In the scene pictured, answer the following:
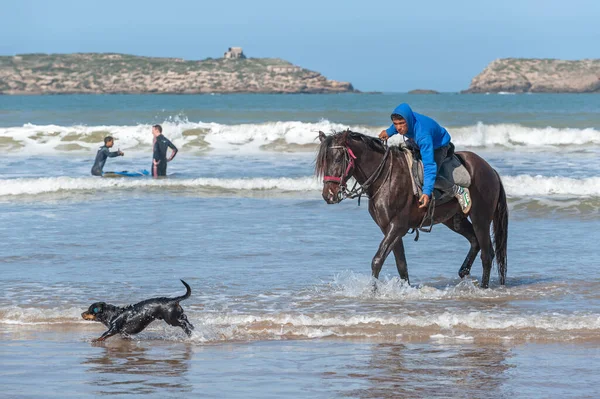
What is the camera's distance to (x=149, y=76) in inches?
6959

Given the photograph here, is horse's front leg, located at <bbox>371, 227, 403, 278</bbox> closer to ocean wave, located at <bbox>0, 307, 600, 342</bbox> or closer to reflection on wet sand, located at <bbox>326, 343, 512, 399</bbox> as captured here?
ocean wave, located at <bbox>0, 307, 600, 342</bbox>

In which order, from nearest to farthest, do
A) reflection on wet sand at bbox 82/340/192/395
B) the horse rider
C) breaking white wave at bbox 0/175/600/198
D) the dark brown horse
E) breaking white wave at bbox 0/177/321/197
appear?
reflection on wet sand at bbox 82/340/192/395 < the dark brown horse < the horse rider < breaking white wave at bbox 0/175/600/198 < breaking white wave at bbox 0/177/321/197

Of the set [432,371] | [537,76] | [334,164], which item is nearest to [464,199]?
[334,164]

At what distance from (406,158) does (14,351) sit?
4.35 metres

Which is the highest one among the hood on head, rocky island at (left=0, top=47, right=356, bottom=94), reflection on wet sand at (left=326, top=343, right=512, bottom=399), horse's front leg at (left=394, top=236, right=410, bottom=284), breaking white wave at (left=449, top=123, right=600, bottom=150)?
rocky island at (left=0, top=47, right=356, bottom=94)

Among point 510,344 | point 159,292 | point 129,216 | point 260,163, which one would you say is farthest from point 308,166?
point 510,344

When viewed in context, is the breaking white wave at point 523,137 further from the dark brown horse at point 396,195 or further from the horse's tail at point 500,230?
the dark brown horse at point 396,195

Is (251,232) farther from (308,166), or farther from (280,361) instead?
(308,166)

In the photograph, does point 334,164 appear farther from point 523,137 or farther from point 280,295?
point 523,137

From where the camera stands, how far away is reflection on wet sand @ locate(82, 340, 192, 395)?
6.67 meters

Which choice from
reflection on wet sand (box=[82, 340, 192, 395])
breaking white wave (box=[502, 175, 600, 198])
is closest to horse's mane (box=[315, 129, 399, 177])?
reflection on wet sand (box=[82, 340, 192, 395])

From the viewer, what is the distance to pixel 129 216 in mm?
16094

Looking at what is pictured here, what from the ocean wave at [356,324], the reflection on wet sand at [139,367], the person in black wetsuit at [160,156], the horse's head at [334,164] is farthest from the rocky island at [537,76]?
the reflection on wet sand at [139,367]

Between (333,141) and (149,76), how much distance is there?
171m
